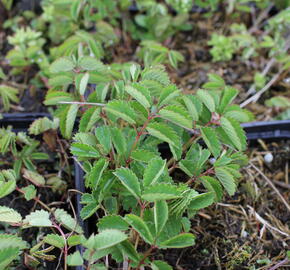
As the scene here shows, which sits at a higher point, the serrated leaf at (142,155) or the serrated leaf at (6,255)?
the serrated leaf at (142,155)

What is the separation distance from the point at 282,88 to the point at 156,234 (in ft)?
3.86

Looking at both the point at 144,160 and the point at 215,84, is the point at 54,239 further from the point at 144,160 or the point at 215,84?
the point at 215,84

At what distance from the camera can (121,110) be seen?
3.25ft

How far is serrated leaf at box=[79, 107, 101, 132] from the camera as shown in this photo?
1.14 m

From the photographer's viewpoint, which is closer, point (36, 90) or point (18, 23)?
point (36, 90)

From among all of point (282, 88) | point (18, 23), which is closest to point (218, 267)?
point (282, 88)

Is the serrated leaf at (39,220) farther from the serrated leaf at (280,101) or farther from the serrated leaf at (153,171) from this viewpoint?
the serrated leaf at (280,101)

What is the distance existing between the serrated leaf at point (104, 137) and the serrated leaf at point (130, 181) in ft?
0.33

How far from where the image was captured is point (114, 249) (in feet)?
3.03

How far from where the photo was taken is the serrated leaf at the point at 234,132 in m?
1.11

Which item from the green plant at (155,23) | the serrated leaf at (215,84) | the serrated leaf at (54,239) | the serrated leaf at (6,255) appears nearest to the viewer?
the serrated leaf at (6,255)

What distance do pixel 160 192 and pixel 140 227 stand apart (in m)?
0.09

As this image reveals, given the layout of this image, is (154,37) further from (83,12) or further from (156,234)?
(156,234)

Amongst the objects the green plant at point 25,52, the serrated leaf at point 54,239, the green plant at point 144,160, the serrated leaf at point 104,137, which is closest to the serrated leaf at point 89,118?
the green plant at point 144,160
